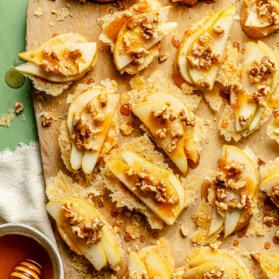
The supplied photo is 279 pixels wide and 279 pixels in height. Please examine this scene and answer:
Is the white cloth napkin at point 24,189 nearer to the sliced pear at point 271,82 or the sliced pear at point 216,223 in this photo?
the sliced pear at point 216,223

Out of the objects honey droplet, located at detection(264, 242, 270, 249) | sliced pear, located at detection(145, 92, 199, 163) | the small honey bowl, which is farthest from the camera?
honey droplet, located at detection(264, 242, 270, 249)

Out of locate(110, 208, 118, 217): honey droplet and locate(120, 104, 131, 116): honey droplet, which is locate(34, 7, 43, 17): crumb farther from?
locate(110, 208, 118, 217): honey droplet

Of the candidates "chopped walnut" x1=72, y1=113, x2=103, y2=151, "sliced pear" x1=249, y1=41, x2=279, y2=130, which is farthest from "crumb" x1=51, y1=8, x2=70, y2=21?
"sliced pear" x1=249, y1=41, x2=279, y2=130

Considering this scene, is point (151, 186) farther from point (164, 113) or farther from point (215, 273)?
point (215, 273)

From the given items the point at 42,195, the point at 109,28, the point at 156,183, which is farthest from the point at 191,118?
the point at 42,195

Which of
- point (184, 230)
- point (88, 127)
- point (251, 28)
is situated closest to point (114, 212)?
point (184, 230)

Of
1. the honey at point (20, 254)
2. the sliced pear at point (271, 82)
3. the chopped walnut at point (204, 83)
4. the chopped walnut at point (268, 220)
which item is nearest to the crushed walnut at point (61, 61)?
the chopped walnut at point (204, 83)
